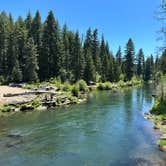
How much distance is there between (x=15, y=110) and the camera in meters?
30.2

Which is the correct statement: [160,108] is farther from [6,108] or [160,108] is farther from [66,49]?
[66,49]

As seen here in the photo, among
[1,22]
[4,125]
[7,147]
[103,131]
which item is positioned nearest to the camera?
[7,147]

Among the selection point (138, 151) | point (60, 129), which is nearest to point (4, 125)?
point (60, 129)

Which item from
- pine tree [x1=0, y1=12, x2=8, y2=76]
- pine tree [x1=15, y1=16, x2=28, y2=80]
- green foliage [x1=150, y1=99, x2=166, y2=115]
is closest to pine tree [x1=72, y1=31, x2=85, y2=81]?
pine tree [x1=15, y1=16, x2=28, y2=80]

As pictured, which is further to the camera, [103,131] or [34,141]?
[103,131]

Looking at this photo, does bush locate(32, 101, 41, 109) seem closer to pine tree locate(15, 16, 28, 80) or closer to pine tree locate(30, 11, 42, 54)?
pine tree locate(15, 16, 28, 80)

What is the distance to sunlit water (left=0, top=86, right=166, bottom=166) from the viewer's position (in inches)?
547

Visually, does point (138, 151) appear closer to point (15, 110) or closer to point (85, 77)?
point (15, 110)

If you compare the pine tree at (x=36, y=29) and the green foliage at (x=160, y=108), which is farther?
the pine tree at (x=36, y=29)

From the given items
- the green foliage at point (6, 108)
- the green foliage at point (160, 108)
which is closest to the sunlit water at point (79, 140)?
the green foliage at point (160, 108)

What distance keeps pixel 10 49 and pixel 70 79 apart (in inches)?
599

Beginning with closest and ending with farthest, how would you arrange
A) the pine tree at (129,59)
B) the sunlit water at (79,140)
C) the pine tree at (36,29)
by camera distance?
the sunlit water at (79,140), the pine tree at (36,29), the pine tree at (129,59)

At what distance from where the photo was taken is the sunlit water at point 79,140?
13.9m

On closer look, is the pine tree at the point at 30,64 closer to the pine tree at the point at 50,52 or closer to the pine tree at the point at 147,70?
the pine tree at the point at 50,52
